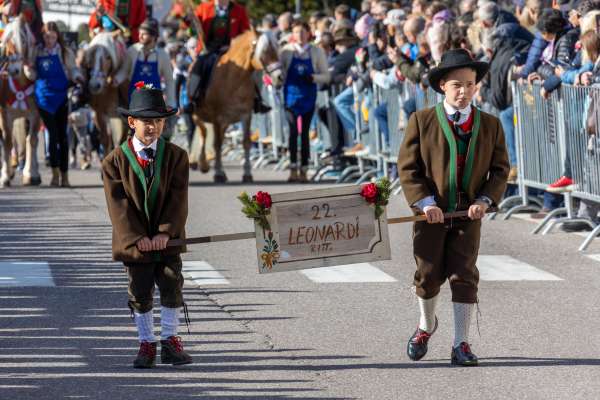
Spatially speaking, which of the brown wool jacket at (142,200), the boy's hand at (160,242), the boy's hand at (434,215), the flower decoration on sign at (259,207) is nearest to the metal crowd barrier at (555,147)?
the boy's hand at (434,215)

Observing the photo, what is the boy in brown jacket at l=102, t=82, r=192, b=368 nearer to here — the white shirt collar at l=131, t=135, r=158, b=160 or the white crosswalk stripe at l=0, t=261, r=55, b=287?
the white shirt collar at l=131, t=135, r=158, b=160

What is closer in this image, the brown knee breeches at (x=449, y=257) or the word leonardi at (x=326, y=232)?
the brown knee breeches at (x=449, y=257)

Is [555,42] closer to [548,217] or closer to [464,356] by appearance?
[548,217]

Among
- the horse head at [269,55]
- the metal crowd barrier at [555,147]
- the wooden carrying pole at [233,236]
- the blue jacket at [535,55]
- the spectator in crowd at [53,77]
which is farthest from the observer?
the horse head at [269,55]

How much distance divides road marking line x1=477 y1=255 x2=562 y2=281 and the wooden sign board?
3379mm

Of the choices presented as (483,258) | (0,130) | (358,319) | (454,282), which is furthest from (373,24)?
(454,282)

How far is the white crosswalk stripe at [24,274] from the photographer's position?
478 inches

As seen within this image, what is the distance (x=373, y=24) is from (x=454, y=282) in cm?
1382

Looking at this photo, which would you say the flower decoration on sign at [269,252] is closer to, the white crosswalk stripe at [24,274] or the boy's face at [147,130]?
the boy's face at [147,130]

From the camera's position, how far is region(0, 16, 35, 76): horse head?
21.0m

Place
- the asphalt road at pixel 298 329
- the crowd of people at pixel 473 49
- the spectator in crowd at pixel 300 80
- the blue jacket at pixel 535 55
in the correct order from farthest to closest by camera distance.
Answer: the spectator in crowd at pixel 300 80
the blue jacket at pixel 535 55
the crowd of people at pixel 473 49
the asphalt road at pixel 298 329

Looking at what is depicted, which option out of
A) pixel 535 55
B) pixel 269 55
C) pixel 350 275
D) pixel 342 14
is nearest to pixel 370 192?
pixel 350 275

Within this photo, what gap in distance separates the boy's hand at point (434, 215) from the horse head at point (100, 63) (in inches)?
528

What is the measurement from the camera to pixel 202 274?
12781 mm
